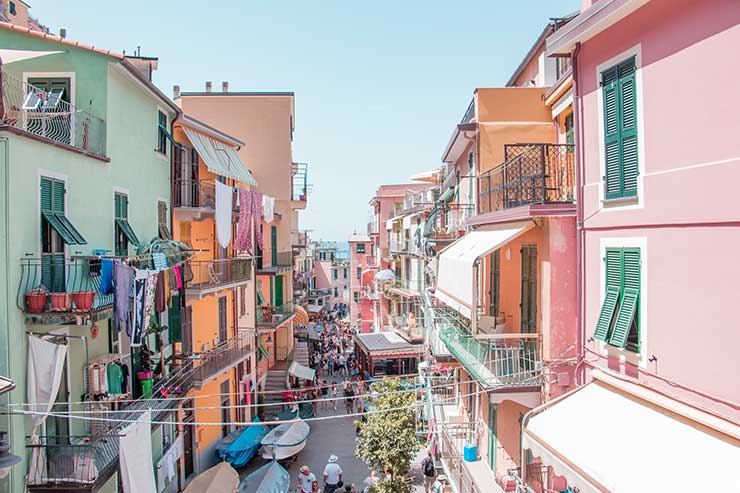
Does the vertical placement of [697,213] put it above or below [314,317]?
above

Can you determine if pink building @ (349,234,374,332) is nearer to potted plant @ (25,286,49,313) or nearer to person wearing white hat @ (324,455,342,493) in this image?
person wearing white hat @ (324,455,342,493)

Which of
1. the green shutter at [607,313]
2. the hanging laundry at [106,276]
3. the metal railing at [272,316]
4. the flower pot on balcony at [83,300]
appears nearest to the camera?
the green shutter at [607,313]

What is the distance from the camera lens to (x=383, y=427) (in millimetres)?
17141

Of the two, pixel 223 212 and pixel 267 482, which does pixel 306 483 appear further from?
pixel 223 212

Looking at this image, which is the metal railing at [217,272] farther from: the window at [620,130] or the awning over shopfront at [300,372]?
the window at [620,130]

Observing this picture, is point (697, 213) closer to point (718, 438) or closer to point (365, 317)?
point (718, 438)

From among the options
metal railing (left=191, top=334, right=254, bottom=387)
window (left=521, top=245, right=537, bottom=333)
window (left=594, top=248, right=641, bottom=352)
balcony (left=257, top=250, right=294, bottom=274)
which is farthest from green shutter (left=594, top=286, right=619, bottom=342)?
balcony (left=257, top=250, right=294, bottom=274)

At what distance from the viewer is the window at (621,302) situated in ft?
26.7

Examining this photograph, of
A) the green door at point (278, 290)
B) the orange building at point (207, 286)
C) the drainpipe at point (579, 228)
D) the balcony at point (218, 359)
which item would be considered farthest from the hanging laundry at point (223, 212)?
the green door at point (278, 290)

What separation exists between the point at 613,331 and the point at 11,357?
9967 millimetres

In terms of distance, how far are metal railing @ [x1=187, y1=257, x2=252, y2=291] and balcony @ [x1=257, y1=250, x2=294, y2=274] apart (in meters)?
6.39

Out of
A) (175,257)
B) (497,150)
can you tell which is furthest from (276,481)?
(497,150)

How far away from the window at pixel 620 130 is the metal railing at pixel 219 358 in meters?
14.8

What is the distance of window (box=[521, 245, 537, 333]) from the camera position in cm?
1187
